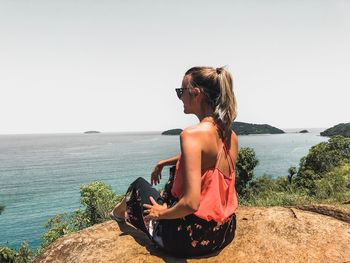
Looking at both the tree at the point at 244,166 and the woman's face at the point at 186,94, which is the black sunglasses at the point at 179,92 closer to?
the woman's face at the point at 186,94

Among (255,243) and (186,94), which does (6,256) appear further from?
(186,94)

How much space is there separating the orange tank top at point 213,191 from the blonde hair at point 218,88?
0.39 m

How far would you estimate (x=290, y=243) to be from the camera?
512 cm

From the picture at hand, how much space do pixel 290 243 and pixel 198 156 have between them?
2.59 metres

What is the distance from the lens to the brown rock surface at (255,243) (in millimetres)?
4828

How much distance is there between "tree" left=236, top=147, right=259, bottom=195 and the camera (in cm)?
5747

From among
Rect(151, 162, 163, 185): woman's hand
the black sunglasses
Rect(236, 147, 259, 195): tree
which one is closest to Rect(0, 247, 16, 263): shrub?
Rect(236, 147, 259, 195): tree

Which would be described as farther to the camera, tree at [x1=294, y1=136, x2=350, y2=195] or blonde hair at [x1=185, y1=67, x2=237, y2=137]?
tree at [x1=294, y1=136, x2=350, y2=195]

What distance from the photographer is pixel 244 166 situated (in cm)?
5756

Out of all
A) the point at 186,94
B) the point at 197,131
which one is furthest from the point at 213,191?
the point at 186,94

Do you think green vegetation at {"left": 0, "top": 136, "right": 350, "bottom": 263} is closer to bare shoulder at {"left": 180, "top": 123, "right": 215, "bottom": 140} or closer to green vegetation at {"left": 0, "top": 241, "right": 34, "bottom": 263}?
green vegetation at {"left": 0, "top": 241, "right": 34, "bottom": 263}

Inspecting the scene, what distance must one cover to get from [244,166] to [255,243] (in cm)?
5358

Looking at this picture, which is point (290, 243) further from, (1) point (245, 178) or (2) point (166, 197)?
(1) point (245, 178)

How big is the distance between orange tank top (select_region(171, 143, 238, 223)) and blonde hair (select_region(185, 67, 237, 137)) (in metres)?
0.39
